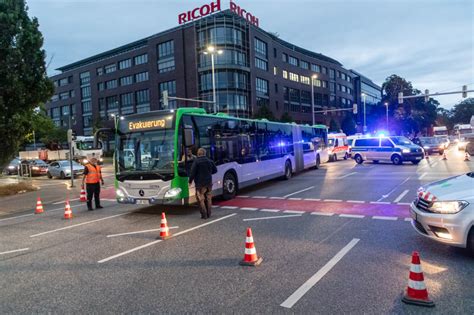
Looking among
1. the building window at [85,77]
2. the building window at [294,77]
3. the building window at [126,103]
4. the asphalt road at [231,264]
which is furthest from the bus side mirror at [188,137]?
the building window at [85,77]

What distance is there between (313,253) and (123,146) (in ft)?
21.8

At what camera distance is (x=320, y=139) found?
23500 millimetres

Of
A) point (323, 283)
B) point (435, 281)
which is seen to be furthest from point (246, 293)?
point (435, 281)

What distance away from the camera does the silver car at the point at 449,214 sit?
16.6 feet

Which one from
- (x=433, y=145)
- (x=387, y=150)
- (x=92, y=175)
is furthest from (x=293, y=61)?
(x=92, y=175)

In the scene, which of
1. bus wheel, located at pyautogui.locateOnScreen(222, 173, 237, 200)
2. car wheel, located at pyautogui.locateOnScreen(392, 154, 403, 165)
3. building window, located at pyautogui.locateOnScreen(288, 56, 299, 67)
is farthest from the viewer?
building window, located at pyautogui.locateOnScreen(288, 56, 299, 67)

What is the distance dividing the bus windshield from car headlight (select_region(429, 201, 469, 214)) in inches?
249

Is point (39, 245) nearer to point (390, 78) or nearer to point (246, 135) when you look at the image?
point (246, 135)

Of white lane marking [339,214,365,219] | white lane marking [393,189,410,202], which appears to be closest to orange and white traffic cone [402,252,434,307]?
white lane marking [339,214,365,219]

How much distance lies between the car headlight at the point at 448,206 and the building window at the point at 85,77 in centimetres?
8495

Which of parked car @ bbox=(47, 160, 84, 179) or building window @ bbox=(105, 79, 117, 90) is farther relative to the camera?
building window @ bbox=(105, 79, 117, 90)

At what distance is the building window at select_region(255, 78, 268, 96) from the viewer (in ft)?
192

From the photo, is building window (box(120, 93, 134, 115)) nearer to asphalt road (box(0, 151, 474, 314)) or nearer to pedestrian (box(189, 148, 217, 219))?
asphalt road (box(0, 151, 474, 314))

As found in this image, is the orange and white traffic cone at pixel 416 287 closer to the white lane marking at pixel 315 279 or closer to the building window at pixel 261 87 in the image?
the white lane marking at pixel 315 279
